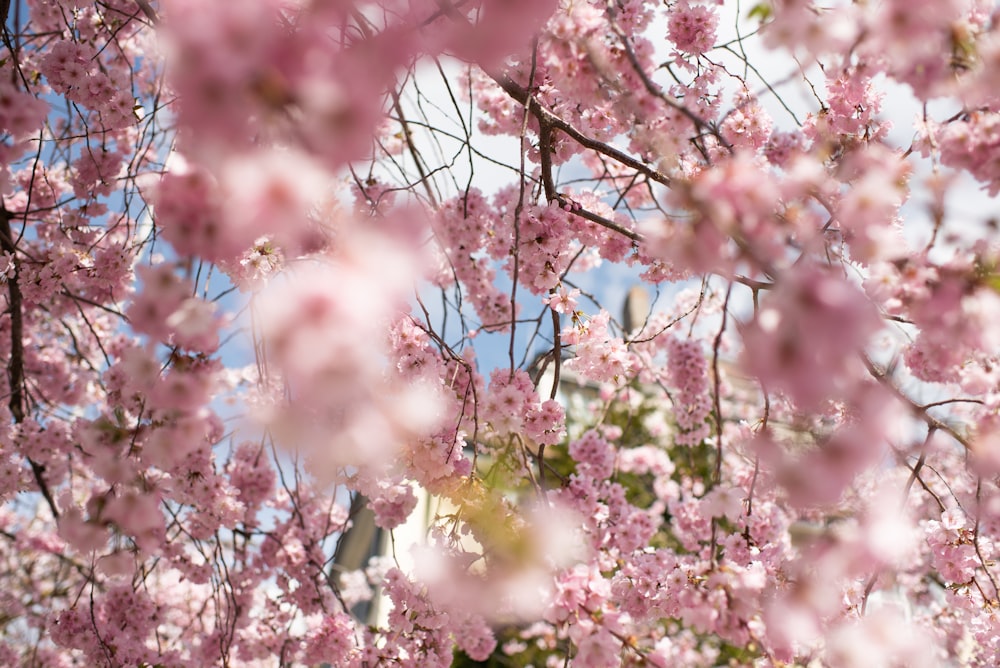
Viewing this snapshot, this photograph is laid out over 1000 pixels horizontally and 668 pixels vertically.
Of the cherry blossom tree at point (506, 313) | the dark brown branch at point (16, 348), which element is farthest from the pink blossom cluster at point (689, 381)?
the dark brown branch at point (16, 348)

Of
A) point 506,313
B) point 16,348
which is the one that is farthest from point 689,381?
point 16,348

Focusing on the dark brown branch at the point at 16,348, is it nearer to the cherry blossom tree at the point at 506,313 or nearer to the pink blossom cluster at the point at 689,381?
the cherry blossom tree at the point at 506,313

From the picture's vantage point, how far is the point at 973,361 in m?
1.95

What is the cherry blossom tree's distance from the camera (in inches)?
32.2

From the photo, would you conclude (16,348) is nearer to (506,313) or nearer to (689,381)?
(506,313)

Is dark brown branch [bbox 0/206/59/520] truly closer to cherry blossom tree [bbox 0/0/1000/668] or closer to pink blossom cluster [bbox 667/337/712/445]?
cherry blossom tree [bbox 0/0/1000/668]

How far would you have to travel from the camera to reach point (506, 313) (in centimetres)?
329

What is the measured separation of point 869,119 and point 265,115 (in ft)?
7.85

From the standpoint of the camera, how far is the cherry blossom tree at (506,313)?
2.68 feet

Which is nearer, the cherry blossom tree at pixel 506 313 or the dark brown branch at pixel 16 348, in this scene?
the cherry blossom tree at pixel 506 313

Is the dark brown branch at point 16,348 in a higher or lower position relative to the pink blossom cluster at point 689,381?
lower

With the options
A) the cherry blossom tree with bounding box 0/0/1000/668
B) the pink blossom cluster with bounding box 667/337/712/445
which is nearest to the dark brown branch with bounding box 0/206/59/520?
the cherry blossom tree with bounding box 0/0/1000/668

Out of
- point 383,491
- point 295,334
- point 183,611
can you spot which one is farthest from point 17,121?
point 183,611

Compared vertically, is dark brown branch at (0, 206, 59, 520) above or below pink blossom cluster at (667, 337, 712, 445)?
below
